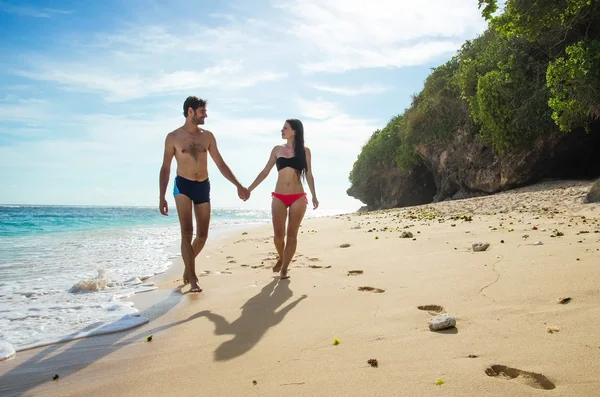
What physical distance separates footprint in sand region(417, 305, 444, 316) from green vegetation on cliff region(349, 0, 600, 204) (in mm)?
10730

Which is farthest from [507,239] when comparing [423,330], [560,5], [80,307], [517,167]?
[517,167]

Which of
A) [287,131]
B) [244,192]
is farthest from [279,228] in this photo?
[287,131]

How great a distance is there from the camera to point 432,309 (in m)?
3.20

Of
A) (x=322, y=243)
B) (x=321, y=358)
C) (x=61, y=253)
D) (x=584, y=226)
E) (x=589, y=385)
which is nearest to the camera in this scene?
(x=589, y=385)

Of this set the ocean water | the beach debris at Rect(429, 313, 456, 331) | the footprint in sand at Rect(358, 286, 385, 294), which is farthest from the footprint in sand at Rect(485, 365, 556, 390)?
the ocean water

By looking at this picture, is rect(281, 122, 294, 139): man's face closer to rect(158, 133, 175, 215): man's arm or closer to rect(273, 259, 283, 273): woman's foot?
rect(158, 133, 175, 215): man's arm

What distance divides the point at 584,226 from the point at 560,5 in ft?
25.2

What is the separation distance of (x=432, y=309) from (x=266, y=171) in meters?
3.44

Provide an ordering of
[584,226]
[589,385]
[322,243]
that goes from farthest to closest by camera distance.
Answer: [322,243] < [584,226] < [589,385]

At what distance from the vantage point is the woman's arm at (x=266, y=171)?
5.90 meters

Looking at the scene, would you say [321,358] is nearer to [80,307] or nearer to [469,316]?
[469,316]

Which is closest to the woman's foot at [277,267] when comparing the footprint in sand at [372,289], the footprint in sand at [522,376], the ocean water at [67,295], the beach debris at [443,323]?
the ocean water at [67,295]

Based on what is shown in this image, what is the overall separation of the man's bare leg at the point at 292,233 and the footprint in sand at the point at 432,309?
2.14 m

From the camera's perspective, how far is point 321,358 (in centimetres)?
237
